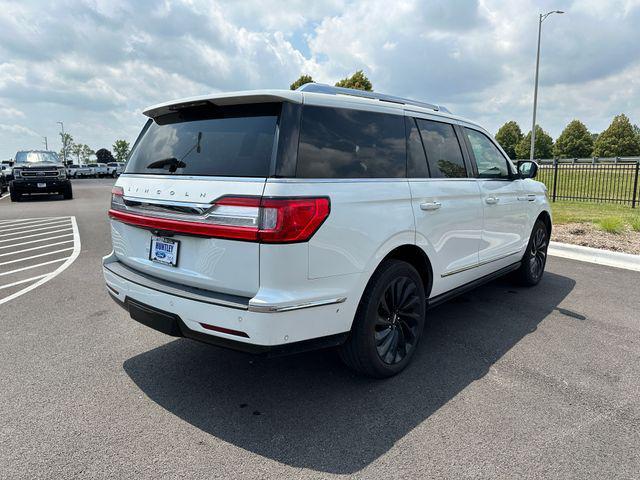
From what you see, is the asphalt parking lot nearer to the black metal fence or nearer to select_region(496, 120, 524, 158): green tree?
the black metal fence

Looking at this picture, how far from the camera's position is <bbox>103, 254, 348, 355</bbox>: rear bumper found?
2.55 meters

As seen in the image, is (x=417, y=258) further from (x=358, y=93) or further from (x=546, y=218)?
(x=546, y=218)

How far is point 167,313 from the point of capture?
2881 millimetres

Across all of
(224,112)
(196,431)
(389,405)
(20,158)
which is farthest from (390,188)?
(20,158)

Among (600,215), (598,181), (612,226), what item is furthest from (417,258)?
(598,181)

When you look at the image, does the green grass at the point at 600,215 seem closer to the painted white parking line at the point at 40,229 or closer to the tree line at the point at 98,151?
the painted white parking line at the point at 40,229

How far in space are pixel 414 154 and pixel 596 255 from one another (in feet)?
17.9

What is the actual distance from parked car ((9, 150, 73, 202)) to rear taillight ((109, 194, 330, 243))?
1961 cm

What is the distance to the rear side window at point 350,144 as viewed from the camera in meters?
2.79

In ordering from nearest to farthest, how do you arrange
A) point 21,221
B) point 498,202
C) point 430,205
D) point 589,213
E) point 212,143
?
point 212,143 → point 430,205 → point 498,202 → point 589,213 → point 21,221

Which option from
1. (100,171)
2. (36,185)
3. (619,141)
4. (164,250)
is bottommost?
(164,250)

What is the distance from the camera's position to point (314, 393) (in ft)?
10.5

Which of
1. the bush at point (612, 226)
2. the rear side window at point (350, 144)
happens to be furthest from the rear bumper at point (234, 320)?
the bush at point (612, 226)

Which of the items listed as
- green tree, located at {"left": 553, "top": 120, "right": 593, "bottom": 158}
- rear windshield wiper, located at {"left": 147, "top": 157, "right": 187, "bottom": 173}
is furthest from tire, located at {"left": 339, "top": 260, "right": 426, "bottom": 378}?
green tree, located at {"left": 553, "top": 120, "right": 593, "bottom": 158}
